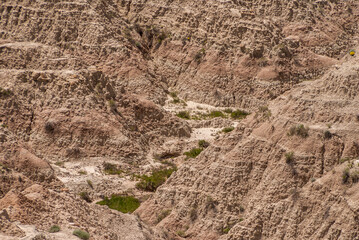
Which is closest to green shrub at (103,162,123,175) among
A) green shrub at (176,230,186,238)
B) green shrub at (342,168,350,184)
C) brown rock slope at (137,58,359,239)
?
brown rock slope at (137,58,359,239)

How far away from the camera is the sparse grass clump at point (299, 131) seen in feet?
140

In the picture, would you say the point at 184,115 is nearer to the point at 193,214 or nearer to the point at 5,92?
the point at 5,92

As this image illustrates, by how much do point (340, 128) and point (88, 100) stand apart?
21.3 metres

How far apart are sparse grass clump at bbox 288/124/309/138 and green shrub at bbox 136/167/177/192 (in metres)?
13.5

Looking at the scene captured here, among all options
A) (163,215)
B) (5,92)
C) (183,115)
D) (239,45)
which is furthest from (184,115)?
(163,215)

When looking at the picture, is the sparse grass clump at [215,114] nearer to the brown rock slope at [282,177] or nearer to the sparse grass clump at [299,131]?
the brown rock slope at [282,177]

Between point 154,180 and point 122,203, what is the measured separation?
3617 millimetres

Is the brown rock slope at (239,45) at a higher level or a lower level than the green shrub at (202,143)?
higher

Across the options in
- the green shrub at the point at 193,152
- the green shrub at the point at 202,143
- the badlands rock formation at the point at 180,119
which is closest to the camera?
the badlands rock formation at the point at 180,119

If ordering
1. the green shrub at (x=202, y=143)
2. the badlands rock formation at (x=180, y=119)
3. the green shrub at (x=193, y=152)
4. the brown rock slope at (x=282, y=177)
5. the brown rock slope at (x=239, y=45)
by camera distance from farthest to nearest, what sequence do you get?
the brown rock slope at (x=239, y=45), the green shrub at (x=202, y=143), the green shrub at (x=193, y=152), the badlands rock formation at (x=180, y=119), the brown rock slope at (x=282, y=177)

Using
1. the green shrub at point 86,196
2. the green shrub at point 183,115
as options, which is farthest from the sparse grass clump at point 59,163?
the green shrub at point 183,115

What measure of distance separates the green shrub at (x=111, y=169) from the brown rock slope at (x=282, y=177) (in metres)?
9.74

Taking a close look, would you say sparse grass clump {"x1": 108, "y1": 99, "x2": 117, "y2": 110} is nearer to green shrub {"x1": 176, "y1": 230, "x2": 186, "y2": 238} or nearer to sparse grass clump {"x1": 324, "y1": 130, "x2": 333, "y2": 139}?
green shrub {"x1": 176, "y1": 230, "x2": 186, "y2": 238}

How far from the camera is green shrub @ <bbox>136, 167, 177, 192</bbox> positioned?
5459cm
